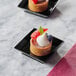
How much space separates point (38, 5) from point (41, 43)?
391 mm

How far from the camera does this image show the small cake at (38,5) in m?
1.88

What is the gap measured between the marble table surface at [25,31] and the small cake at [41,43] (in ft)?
0.21

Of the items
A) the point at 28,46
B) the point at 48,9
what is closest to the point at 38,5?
the point at 48,9

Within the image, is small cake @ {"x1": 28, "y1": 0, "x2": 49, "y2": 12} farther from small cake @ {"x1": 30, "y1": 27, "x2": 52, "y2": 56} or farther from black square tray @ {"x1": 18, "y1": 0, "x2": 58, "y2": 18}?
small cake @ {"x1": 30, "y1": 27, "x2": 52, "y2": 56}

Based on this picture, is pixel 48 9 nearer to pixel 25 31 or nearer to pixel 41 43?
pixel 25 31

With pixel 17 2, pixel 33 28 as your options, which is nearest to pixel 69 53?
pixel 33 28

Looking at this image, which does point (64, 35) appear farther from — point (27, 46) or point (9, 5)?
point (9, 5)

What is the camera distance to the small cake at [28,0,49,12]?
6.16 feet

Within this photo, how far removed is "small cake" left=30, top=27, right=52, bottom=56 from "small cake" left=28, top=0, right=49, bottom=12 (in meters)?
0.33

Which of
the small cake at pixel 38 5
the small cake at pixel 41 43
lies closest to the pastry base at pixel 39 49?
the small cake at pixel 41 43

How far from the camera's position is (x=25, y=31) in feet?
5.98

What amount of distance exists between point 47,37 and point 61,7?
51cm

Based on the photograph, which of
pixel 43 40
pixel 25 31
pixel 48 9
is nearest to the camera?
pixel 43 40

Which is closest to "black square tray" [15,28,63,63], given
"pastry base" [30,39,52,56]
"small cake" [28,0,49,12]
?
"pastry base" [30,39,52,56]
